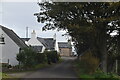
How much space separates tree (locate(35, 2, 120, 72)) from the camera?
85.7ft

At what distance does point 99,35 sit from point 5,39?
646 inches

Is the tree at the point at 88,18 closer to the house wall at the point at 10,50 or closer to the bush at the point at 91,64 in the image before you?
the bush at the point at 91,64

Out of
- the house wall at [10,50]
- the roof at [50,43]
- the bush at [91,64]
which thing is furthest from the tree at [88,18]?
the roof at [50,43]

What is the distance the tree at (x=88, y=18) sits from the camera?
26.1m

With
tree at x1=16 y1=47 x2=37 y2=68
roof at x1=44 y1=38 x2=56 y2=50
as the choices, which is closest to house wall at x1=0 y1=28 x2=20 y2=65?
tree at x1=16 y1=47 x2=37 y2=68

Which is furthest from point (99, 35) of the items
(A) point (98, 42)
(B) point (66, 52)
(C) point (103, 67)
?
(B) point (66, 52)

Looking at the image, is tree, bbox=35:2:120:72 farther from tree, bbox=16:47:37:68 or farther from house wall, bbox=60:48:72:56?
house wall, bbox=60:48:72:56

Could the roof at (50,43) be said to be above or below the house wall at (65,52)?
above

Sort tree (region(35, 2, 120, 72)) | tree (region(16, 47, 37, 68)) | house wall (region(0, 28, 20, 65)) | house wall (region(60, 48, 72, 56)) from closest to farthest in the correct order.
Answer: tree (region(35, 2, 120, 72)) < tree (region(16, 47, 37, 68)) < house wall (region(0, 28, 20, 65)) < house wall (region(60, 48, 72, 56))

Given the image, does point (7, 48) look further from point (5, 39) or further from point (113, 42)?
point (113, 42)

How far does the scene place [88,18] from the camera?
28500 mm

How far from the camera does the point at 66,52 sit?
134875 mm

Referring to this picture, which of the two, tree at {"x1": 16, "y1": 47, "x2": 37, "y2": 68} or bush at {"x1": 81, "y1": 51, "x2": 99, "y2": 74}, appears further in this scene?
tree at {"x1": 16, "y1": 47, "x2": 37, "y2": 68}

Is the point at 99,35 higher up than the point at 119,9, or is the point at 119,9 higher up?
the point at 119,9
